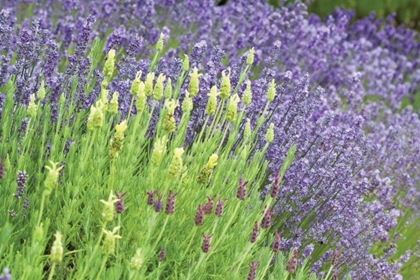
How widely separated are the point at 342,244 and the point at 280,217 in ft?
1.12

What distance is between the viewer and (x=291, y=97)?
11.6ft

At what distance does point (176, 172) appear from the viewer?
6.37 ft

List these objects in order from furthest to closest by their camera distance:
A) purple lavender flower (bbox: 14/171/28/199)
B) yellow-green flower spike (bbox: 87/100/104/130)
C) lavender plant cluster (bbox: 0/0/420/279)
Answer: lavender plant cluster (bbox: 0/0/420/279), purple lavender flower (bbox: 14/171/28/199), yellow-green flower spike (bbox: 87/100/104/130)

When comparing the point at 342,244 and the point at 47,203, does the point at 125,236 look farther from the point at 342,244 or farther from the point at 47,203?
the point at 342,244

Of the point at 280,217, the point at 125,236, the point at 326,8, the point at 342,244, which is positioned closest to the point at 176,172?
the point at 125,236

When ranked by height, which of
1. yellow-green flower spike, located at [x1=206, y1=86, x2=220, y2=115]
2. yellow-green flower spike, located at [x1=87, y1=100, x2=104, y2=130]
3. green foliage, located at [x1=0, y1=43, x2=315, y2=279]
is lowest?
green foliage, located at [x1=0, y1=43, x2=315, y2=279]

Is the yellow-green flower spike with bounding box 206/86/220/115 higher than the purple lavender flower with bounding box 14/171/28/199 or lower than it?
higher

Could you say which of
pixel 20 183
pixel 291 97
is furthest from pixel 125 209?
pixel 291 97

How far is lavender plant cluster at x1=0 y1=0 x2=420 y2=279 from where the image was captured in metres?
3.09

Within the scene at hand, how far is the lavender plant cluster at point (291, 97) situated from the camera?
3086 mm

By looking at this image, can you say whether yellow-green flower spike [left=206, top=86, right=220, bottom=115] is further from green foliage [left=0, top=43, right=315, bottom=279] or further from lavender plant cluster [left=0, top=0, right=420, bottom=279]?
lavender plant cluster [left=0, top=0, right=420, bottom=279]

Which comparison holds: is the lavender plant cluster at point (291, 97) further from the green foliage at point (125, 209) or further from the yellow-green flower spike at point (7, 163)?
the yellow-green flower spike at point (7, 163)

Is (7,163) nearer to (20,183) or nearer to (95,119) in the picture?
(20,183)

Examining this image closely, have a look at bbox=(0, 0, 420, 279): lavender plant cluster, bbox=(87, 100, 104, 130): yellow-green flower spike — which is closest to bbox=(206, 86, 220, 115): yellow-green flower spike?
bbox=(87, 100, 104, 130): yellow-green flower spike
